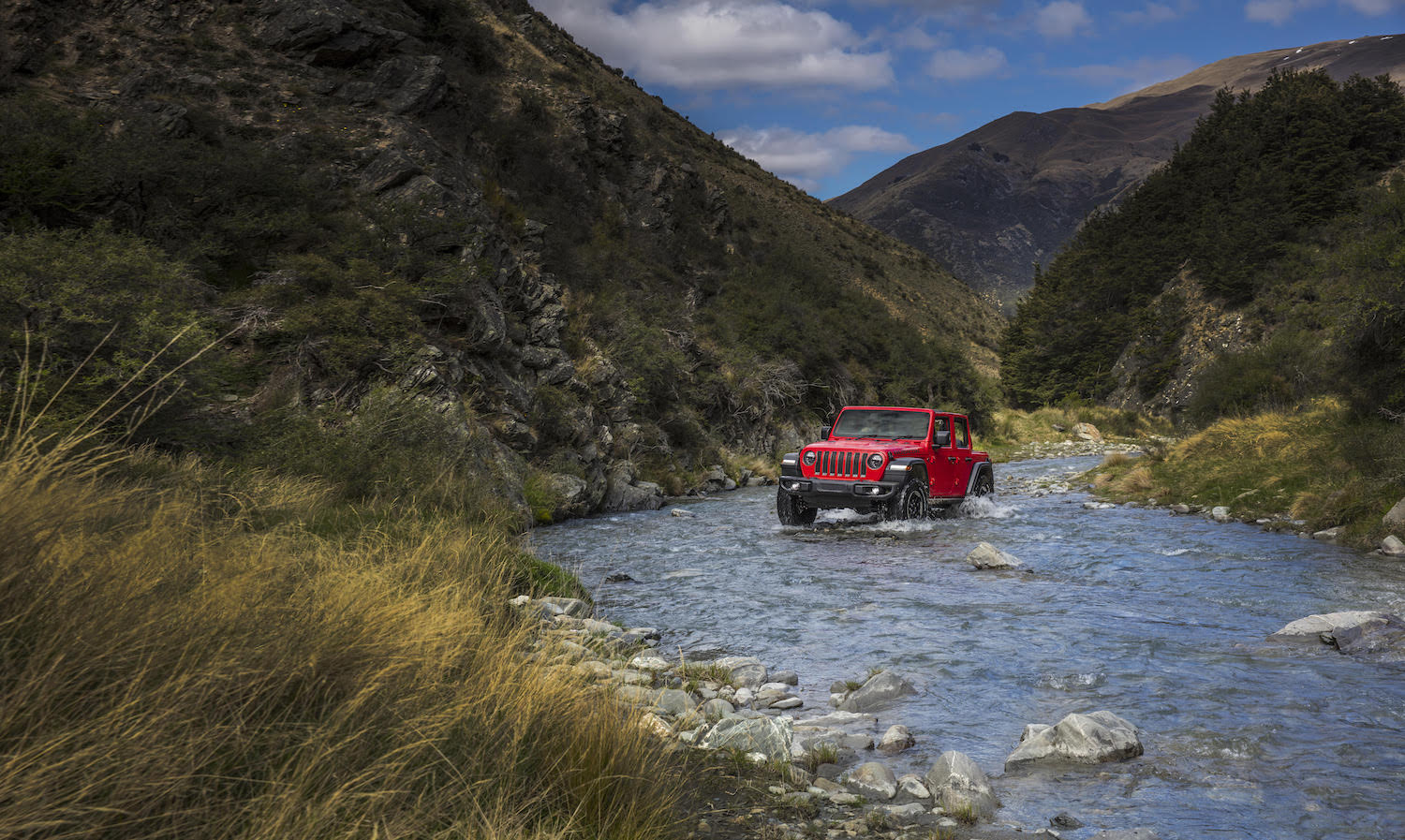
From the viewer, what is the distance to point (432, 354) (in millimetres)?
15609

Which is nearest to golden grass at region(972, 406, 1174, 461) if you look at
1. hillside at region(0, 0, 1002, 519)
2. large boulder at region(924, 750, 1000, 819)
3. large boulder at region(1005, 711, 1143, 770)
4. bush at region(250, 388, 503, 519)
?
hillside at region(0, 0, 1002, 519)

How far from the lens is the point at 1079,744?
4215mm

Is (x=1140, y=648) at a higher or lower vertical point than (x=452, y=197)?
lower

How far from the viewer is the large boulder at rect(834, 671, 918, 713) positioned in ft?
17.3

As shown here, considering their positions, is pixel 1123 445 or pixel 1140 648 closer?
pixel 1140 648

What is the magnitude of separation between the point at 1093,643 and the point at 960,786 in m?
3.48

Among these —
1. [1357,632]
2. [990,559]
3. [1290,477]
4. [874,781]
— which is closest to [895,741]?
[874,781]

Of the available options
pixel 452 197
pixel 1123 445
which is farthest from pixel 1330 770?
pixel 1123 445

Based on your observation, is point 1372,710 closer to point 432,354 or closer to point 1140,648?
point 1140,648

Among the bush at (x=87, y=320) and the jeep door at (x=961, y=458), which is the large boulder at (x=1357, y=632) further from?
the bush at (x=87, y=320)

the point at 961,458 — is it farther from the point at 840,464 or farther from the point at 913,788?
the point at 913,788

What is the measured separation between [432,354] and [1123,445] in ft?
113

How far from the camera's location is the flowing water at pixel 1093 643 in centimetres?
383

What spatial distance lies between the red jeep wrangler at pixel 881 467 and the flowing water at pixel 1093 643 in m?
0.64
